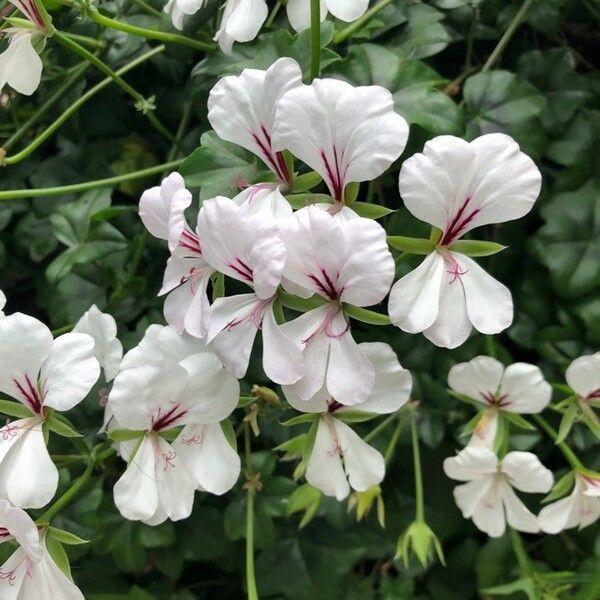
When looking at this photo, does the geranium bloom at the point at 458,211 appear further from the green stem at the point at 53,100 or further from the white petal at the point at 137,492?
the green stem at the point at 53,100

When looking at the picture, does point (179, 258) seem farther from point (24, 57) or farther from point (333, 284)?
point (24, 57)

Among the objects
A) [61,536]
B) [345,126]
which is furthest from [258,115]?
[61,536]

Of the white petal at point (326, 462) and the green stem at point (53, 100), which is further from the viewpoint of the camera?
the green stem at point (53, 100)

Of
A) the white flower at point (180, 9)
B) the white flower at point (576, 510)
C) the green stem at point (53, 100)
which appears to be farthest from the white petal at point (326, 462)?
the green stem at point (53, 100)

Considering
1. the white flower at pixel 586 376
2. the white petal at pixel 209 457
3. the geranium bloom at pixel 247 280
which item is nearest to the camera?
the geranium bloom at pixel 247 280

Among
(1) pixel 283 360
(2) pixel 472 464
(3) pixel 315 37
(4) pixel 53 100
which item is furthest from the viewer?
(4) pixel 53 100

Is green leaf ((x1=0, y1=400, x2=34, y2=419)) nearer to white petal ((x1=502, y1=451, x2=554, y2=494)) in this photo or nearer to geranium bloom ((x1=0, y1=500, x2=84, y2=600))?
geranium bloom ((x1=0, y1=500, x2=84, y2=600))

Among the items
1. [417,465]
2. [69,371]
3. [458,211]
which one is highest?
[458,211]
